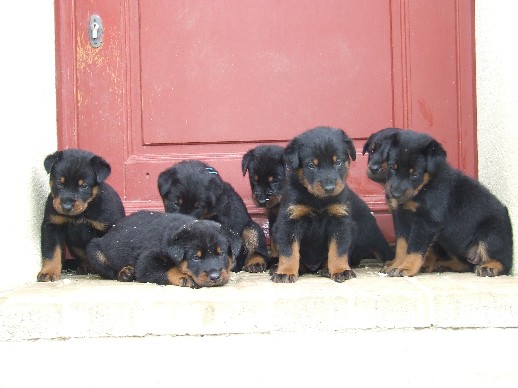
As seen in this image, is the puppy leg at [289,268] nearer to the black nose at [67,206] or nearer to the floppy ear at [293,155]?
the floppy ear at [293,155]

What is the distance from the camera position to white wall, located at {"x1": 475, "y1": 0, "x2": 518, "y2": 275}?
4.13 m

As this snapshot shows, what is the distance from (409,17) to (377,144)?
3.39 ft

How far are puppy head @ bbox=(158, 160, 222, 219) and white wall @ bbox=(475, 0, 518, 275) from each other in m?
1.75

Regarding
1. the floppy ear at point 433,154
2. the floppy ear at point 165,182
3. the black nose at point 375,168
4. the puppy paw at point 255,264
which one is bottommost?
the puppy paw at point 255,264

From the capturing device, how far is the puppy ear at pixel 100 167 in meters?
4.46

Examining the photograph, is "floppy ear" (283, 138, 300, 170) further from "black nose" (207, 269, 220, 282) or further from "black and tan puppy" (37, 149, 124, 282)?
"black and tan puppy" (37, 149, 124, 282)

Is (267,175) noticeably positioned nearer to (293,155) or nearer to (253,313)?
(293,155)

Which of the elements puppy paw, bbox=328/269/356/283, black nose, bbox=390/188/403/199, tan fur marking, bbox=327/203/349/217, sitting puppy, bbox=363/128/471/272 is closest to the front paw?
puppy paw, bbox=328/269/356/283

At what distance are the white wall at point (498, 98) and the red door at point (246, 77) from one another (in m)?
0.23

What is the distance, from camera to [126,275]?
4242 millimetres

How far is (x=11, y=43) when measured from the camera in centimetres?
409

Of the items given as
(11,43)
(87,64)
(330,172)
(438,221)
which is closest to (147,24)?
(87,64)

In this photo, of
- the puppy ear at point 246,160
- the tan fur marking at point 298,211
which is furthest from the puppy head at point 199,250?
the puppy ear at point 246,160

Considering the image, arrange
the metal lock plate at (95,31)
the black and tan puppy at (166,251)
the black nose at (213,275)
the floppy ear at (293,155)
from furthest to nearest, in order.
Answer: the metal lock plate at (95,31), the floppy ear at (293,155), the black and tan puppy at (166,251), the black nose at (213,275)
